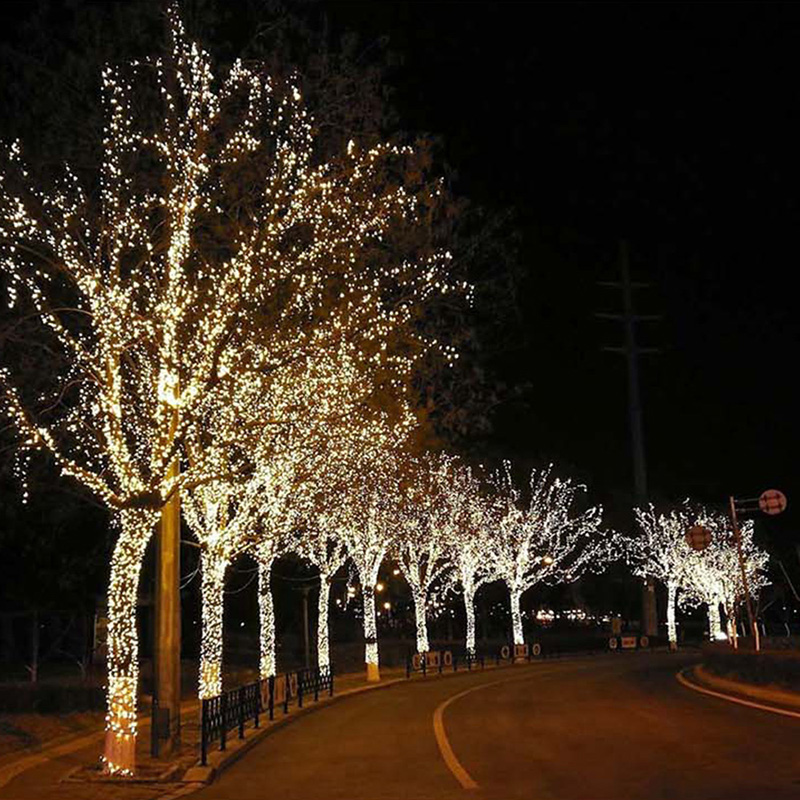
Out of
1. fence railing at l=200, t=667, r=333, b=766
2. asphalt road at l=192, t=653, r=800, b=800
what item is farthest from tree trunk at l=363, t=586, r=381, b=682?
asphalt road at l=192, t=653, r=800, b=800

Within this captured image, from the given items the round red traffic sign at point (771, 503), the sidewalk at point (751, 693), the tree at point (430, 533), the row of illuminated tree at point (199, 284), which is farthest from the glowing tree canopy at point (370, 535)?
the row of illuminated tree at point (199, 284)

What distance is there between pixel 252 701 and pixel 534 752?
22.3ft

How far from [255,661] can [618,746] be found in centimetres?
3130

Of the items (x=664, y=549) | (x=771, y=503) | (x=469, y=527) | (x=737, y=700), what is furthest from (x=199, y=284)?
(x=664, y=549)

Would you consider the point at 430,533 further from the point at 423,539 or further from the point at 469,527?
the point at 469,527

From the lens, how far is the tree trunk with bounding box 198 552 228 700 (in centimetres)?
2211

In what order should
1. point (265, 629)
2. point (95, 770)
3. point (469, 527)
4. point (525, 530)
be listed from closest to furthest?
1. point (95, 770)
2. point (265, 629)
3. point (469, 527)
4. point (525, 530)

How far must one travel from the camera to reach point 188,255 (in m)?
15.7

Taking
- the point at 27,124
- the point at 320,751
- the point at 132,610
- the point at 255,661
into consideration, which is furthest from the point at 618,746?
the point at 255,661

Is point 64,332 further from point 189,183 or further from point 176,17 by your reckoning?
point 176,17

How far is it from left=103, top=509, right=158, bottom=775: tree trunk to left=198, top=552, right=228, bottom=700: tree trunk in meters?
7.51

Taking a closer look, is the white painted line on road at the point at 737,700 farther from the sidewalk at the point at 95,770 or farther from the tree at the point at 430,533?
the tree at the point at 430,533

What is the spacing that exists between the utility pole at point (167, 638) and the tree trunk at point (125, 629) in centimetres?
97

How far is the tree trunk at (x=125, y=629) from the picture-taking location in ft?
46.9
